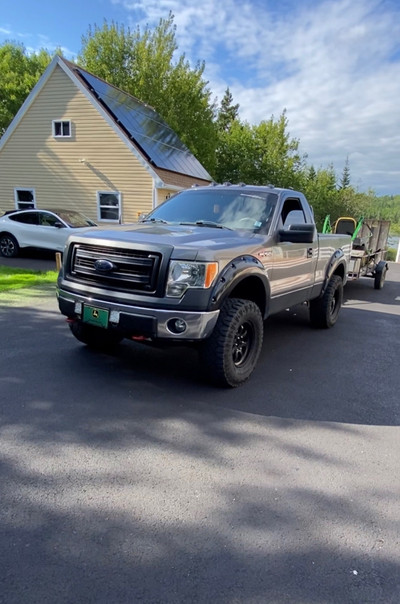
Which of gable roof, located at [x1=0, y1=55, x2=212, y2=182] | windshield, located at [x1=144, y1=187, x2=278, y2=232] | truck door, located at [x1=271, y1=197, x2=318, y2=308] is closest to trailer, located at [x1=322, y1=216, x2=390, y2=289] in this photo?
truck door, located at [x1=271, y1=197, x2=318, y2=308]

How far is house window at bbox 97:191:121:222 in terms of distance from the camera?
1733 centimetres

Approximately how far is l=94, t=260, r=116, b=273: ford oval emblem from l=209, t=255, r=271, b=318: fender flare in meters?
0.95

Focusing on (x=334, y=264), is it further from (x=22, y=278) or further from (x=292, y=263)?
(x=22, y=278)

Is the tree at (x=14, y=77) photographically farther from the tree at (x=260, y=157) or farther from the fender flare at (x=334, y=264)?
the fender flare at (x=334, y=264)

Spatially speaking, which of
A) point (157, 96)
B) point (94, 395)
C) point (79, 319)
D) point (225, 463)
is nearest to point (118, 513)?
point (225, 463)

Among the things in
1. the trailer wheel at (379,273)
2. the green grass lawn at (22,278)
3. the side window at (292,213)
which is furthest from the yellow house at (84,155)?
the side window at (292,213)

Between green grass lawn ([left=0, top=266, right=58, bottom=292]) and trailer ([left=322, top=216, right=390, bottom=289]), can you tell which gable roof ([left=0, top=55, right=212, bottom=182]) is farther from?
trailer ([left=322, top=216, right=390, bottom=289])

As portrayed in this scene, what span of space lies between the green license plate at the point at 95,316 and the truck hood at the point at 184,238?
0.64 metres

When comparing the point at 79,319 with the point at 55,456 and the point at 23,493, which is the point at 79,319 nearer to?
the point at 55,456

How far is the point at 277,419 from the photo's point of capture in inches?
132

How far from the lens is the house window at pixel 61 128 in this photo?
57.4ft

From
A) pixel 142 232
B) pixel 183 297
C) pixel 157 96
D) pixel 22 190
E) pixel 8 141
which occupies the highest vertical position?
pixel 157 96

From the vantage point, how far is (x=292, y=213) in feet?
16.6

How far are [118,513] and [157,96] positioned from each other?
27533 mm
